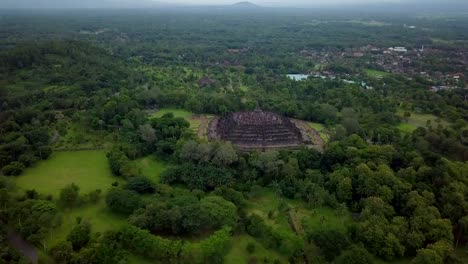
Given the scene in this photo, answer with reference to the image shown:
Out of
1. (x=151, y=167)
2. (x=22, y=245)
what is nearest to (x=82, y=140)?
(x=151, y=167)

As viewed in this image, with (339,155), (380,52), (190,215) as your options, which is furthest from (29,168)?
(380,52)

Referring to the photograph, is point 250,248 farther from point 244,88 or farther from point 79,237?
point 244,88

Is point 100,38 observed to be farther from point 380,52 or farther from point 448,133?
point 448,133

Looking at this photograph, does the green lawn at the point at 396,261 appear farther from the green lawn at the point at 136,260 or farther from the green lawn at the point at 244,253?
the green lawn at the point at 136,260

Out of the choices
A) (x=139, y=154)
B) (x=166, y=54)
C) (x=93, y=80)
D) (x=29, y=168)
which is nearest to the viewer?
(x=29, y=168)

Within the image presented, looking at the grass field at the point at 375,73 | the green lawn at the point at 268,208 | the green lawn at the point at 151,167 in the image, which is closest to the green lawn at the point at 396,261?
the green lawn at the point at 268,208

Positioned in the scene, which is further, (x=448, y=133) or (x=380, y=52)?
(x=380, y=52)
